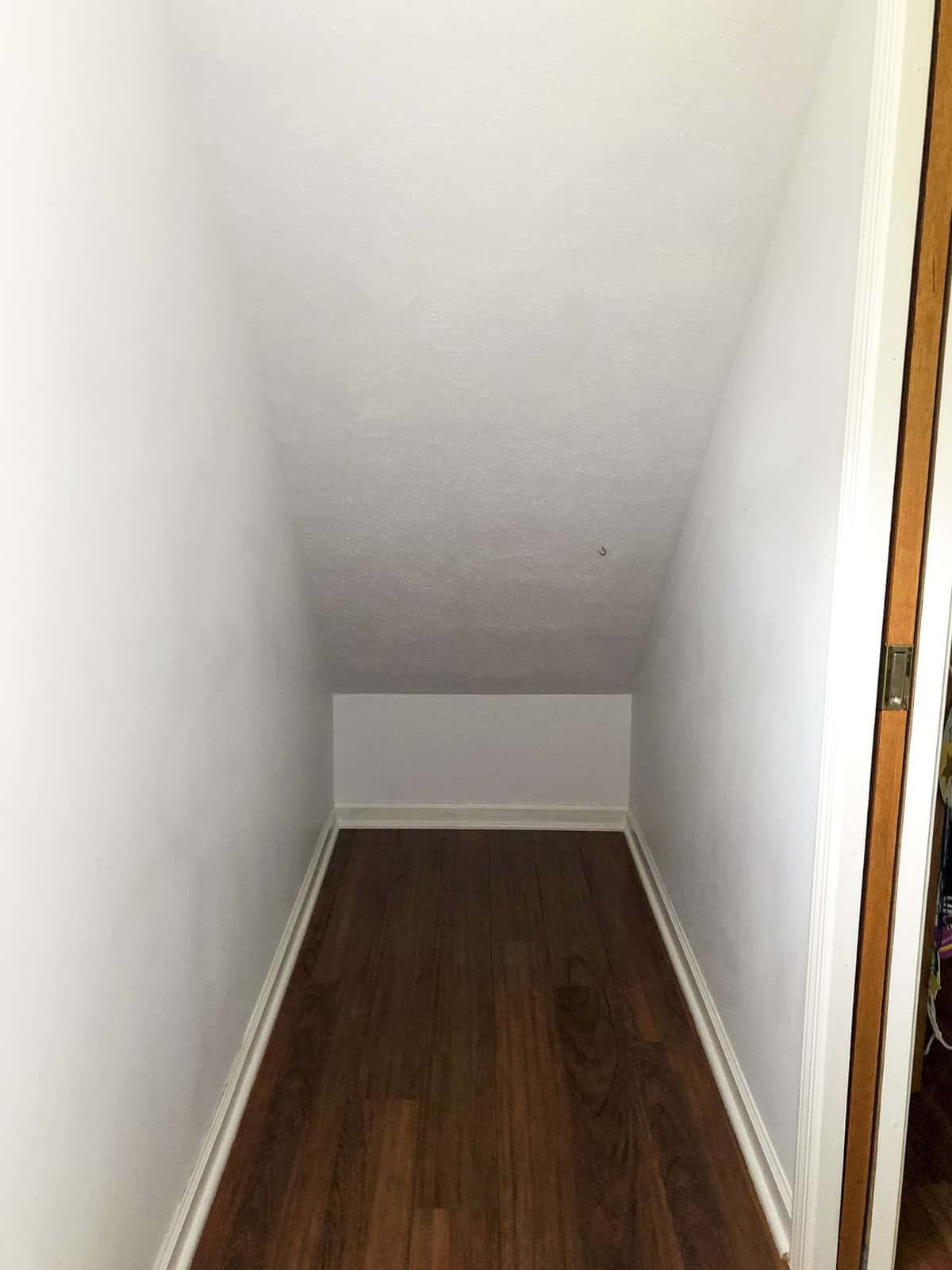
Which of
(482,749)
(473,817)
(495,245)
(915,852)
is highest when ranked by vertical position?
(495,245)

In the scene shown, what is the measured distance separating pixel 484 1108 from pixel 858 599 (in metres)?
1.29

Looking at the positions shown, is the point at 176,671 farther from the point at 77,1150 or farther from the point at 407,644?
the point at 407,644

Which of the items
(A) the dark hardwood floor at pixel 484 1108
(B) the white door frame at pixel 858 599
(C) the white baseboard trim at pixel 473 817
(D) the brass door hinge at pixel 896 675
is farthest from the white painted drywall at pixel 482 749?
(D) the brass door hinge at pixel 896 675

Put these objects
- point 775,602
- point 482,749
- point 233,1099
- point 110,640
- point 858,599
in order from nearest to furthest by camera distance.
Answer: point 110,640 → point 858,599 → point 775,602 → point 233,1099 → point 482,749

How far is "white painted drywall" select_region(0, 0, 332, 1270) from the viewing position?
1.00 meters

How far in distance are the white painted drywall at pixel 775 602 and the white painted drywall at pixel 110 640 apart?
982 mm

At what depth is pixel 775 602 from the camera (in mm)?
1736

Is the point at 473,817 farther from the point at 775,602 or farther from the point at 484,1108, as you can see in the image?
the point at 775,602

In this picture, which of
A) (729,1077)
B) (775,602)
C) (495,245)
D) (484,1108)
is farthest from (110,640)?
(729,1077)

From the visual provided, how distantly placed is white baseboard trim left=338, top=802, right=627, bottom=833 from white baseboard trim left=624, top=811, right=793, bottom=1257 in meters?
0.52

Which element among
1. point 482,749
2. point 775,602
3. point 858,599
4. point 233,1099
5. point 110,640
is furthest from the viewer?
point 482,749

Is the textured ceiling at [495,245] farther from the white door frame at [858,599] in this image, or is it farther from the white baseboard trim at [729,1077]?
the white baseboard trim at [729,1077]

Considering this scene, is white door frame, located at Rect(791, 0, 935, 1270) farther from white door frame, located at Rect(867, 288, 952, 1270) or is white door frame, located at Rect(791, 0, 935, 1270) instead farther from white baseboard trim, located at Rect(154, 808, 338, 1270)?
white baseboard trim, located at Rect(154, 808, 338, 1270)

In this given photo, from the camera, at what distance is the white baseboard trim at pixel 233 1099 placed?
1.56 metres
